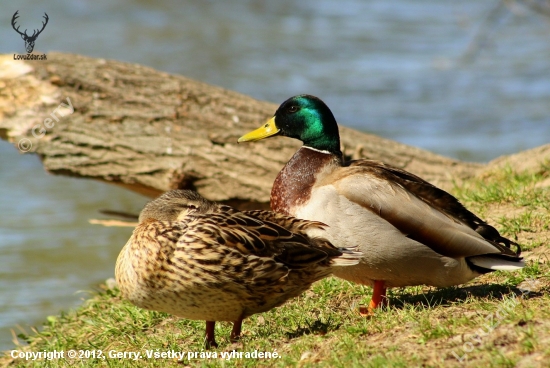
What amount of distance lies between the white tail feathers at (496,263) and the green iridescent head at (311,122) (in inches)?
47.1

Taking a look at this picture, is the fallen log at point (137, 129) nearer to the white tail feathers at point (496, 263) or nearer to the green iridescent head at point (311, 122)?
the green iridescent head at point (311, 122)

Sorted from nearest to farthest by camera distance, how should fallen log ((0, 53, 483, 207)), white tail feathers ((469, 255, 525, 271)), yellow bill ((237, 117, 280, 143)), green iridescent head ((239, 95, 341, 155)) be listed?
white tail feathers ((469, 255, 525, 271)), green iridescent head ((239, 95, 341, 155)), yellow bill ((237, 117, 280, 143)), fallen log ((0, 53, 483, 207))

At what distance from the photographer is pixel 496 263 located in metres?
4.11

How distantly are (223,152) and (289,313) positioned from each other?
103 inches

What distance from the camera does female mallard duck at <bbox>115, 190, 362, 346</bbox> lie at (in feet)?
12.1

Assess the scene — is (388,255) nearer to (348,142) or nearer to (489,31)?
(348,142)

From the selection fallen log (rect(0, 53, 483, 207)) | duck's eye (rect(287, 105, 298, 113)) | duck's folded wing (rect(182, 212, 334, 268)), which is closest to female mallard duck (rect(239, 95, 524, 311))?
duck's folded wing (rect(182, 212, 334, 268))

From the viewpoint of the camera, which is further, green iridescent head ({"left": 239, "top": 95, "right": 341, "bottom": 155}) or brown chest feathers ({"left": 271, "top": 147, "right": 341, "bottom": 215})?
green iridescent head ({"left": 239, "top": 95, "right": 341, "bottom": 155})

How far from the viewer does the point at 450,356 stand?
322 cm

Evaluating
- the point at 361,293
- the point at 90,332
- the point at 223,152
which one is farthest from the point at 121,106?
the point at 361,293

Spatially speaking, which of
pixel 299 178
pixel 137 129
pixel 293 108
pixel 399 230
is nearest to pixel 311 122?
pixel 293 108

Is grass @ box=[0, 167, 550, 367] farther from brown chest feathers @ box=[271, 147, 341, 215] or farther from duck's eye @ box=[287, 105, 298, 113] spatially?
duck's eye @ box=[287, 105, 298, 113]

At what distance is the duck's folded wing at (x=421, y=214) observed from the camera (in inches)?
162

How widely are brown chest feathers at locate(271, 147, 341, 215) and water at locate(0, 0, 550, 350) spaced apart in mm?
2652
